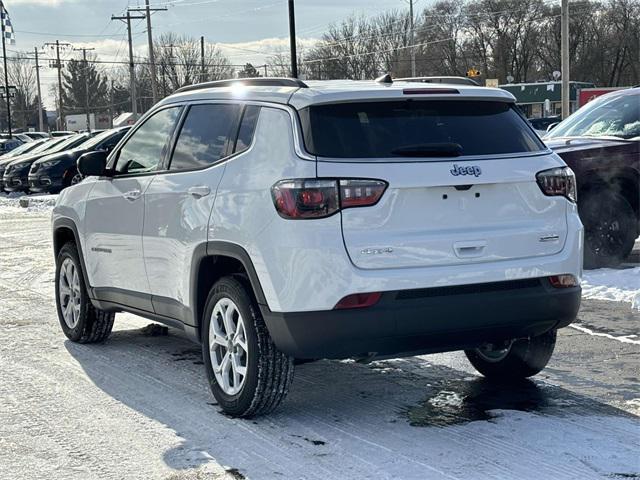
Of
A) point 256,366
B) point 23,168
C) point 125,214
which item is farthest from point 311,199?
point 23,168

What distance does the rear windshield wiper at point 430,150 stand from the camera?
15.4ft

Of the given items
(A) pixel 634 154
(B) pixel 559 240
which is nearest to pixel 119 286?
(B) pixel 559 240

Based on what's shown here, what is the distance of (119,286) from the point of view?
21.3ft

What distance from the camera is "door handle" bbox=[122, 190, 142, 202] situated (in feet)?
20.0

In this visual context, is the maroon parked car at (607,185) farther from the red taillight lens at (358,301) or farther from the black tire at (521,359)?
the red taillight lens at (358,301)

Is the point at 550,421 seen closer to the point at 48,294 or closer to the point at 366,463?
the point at 366,463

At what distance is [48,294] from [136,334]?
253cm

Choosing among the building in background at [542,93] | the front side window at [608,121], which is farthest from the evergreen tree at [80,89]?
the front side window at [608,121]

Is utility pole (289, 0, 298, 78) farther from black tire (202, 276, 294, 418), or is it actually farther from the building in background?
the building in background

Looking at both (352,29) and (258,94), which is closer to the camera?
(258,94)

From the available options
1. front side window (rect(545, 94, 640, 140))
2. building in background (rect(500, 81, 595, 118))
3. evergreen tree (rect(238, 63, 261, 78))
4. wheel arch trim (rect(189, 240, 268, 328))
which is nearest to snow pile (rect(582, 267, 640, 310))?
front side window (rect(545, 94, 640, 140))

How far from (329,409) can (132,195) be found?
2.04 m

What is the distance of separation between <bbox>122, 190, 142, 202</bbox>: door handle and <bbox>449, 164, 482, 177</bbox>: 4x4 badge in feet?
7.61

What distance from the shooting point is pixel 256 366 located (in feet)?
16.0
